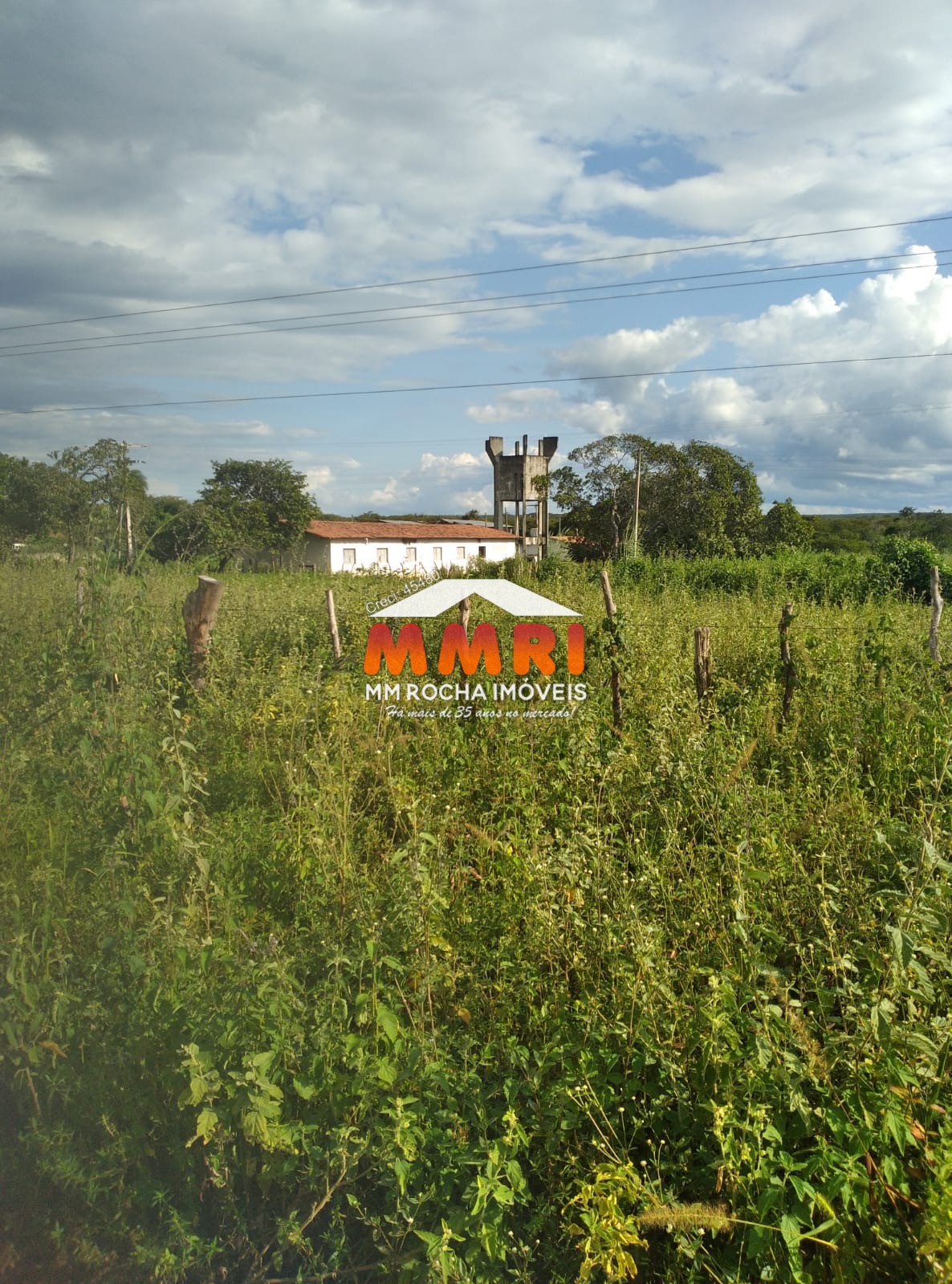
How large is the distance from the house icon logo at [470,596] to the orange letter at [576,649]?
2.53 feet

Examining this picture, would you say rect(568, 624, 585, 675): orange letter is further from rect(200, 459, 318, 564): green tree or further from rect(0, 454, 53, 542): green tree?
rect(200, 459, 318, 564): green tree

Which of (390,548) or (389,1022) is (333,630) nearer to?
(389,1022)

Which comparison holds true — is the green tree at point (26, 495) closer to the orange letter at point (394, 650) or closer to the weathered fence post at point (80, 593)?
the orange letter at point (394, 650)

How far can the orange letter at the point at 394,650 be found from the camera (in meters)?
6.65

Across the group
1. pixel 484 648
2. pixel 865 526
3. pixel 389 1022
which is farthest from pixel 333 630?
pixel 865 526

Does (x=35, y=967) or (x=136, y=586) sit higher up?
(x=136, y=586)

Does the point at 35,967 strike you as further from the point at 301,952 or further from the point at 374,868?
the point at 374,868

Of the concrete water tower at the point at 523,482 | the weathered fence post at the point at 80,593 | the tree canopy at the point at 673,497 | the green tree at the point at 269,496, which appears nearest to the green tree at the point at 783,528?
the tree canopy at the point at 673,497

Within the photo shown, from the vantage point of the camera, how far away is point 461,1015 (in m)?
2.72

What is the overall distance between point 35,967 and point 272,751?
249 cm

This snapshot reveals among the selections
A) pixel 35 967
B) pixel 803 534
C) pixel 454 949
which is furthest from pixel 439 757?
pixel 803 534

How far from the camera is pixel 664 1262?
6.50ft

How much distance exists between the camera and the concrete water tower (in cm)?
2292

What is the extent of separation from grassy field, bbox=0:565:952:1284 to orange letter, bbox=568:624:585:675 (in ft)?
5.63
